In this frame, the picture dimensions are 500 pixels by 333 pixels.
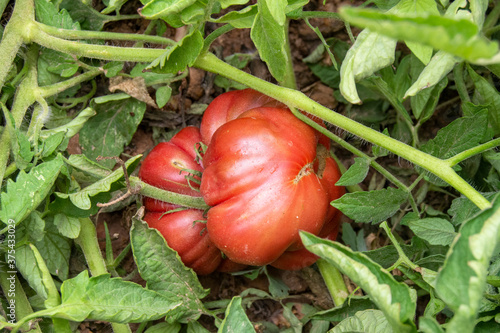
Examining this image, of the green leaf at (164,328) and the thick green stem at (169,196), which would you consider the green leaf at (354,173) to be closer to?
the thick green stem at (169,196)

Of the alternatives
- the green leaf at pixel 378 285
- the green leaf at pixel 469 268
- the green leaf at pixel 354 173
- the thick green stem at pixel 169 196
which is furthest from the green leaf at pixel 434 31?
the thick green stem at pixel 169 196

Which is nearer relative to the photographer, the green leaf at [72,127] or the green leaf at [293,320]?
the green leaf at [72,127]

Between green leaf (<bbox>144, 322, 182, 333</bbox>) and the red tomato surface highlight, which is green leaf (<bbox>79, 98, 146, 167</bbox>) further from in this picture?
green leaf (<bbox>144, 322, 182, 333</bbox>)

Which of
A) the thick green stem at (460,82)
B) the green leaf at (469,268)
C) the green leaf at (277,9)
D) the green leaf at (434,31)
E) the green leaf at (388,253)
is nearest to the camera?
the green leaf at (434,31)

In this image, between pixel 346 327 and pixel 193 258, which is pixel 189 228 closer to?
pixel 193 258

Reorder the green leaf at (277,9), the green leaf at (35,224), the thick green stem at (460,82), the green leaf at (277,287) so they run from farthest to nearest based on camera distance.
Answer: the green leaf at (277,287) → the thick green stem at (460,82) → the green leaf at (35,224) → the green leaf at (277,9)

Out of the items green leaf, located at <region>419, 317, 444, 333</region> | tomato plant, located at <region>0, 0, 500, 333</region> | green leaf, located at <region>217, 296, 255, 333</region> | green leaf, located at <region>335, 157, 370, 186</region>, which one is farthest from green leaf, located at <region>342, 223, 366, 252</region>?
green leaf, located at <region>419, 317, 444, 333</region>
